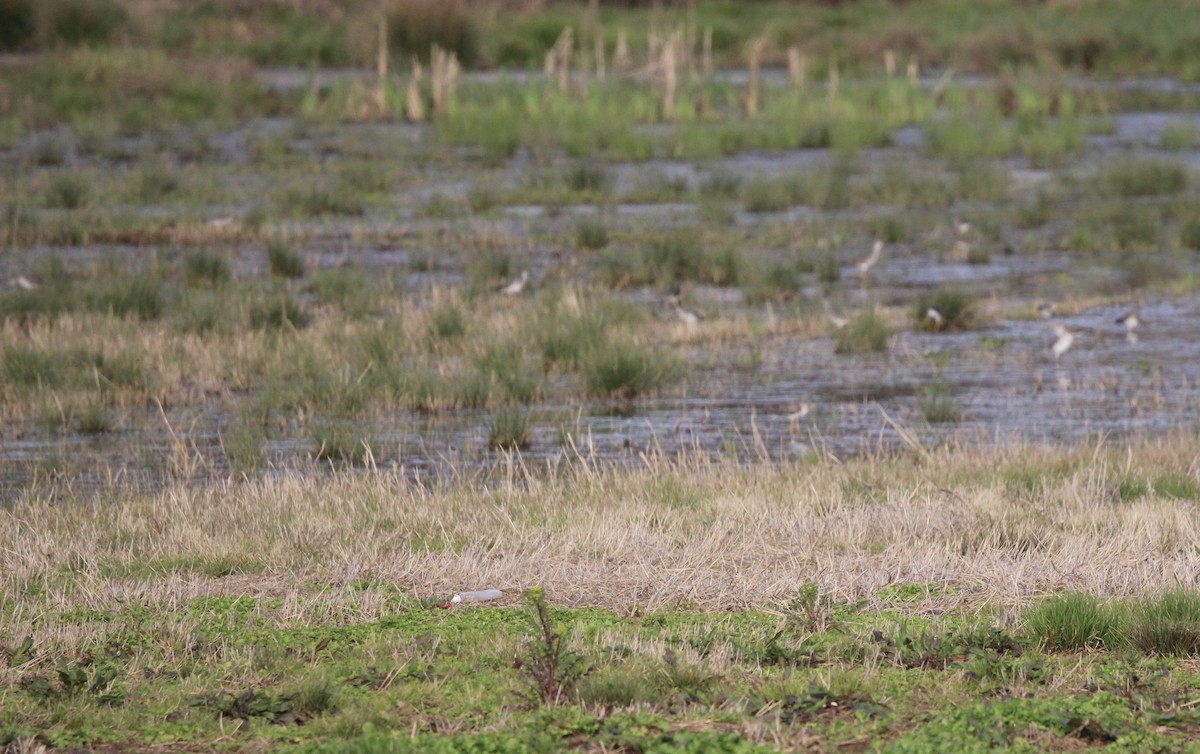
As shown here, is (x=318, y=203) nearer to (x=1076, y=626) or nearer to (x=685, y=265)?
(x=685, y=265)

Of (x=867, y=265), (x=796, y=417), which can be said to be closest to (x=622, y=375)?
(x=796, y=417)

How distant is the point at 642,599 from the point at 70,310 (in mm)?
9956

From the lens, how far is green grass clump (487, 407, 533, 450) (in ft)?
35.0

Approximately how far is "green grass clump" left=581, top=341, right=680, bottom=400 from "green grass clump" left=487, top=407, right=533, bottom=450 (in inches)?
56.1

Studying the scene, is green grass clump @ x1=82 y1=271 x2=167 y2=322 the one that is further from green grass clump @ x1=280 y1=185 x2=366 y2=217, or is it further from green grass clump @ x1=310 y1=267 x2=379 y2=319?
green grass clump @ x1=280 y1=185 x2=366 y2=217

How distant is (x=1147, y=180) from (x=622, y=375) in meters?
14.8

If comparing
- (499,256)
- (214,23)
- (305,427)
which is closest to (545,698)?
(305,427)

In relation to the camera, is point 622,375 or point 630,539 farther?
point 622,375

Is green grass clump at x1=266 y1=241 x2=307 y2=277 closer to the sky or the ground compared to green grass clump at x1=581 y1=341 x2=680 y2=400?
closer to the ground

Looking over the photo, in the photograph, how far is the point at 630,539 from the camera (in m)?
7.09

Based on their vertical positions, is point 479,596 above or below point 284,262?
above

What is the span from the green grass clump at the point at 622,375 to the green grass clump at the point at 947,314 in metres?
3.70

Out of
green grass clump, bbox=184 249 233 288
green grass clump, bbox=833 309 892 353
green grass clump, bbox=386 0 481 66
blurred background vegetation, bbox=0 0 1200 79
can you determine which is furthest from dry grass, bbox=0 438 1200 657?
green grass clump, bbox=386 0 481 66

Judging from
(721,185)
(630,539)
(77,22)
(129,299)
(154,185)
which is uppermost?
(630,539)
